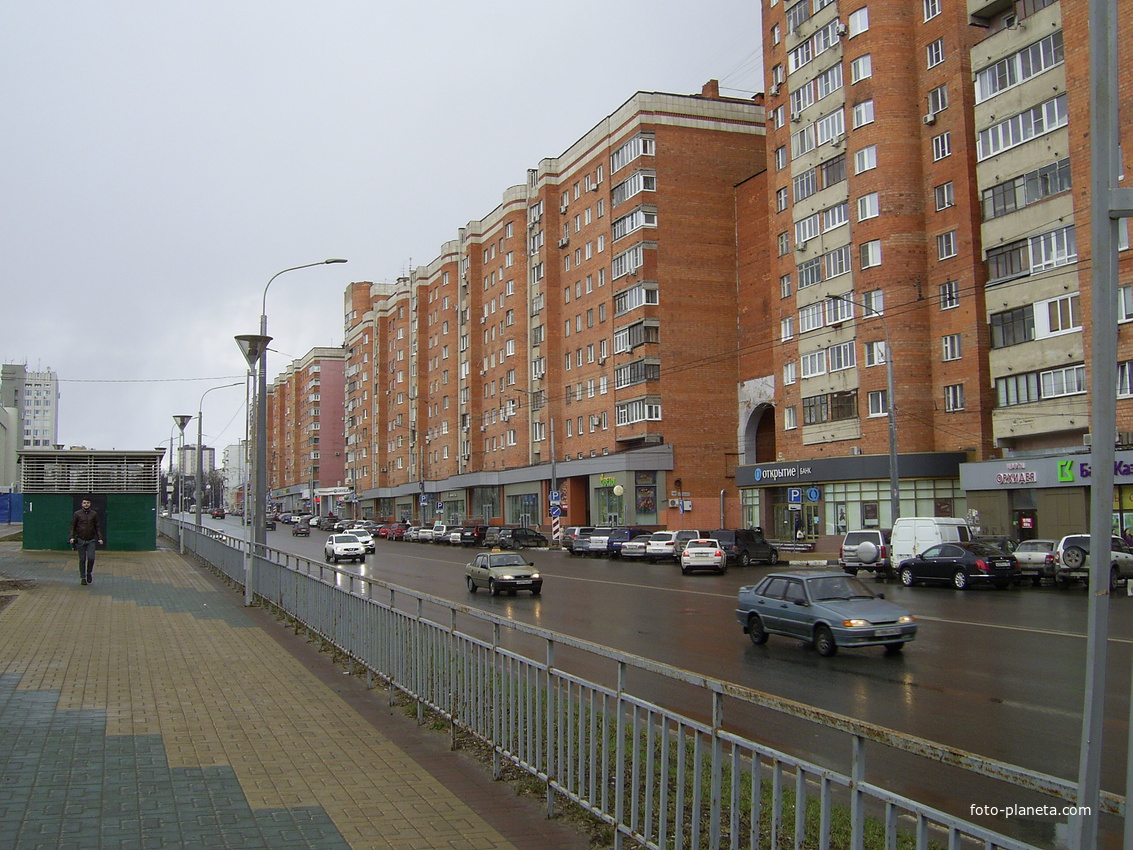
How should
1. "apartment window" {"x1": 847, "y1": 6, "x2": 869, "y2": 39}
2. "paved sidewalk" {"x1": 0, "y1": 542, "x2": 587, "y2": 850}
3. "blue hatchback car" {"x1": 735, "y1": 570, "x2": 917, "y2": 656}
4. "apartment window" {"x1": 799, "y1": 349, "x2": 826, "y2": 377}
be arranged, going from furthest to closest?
"apartment window" {"x1": 799, "y1": 349, "x2": 826, "y2": 377}, "apartment window" {"x1": 847, "y1": 6, "x2": 869, "y2": 39}, "blue hatchback car" {"x1": 735, "y1": 570, "x2": 917, "y2": 656}, "paved sidewalk" {"x1": 0, "y1": 542, "x2": 587, "y2": 850}

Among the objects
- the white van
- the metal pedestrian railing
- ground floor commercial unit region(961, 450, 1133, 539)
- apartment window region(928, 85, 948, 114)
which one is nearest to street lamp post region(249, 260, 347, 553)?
the metal pedestrian railing

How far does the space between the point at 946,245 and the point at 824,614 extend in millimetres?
32827

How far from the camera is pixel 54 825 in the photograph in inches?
216

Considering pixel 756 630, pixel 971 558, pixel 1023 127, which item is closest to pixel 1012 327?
pixel 1023 127

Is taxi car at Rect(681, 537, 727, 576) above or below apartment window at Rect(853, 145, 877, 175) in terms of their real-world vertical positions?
below

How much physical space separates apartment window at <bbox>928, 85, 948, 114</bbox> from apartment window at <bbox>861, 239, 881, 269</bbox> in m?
6.41

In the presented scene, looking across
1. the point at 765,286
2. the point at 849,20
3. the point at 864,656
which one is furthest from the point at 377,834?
the point at 765,286

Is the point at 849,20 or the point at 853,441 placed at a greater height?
the point at 849,20

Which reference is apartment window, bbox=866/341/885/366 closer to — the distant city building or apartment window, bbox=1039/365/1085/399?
apartment window, bbox=1039/365/1085/399

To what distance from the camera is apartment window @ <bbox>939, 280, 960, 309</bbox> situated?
136 feet

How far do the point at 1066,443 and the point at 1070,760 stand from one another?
107ft

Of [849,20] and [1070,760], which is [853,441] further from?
[1070,760]

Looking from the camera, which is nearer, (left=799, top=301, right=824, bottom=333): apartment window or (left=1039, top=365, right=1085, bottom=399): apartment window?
(left=1039, top=365, right=1085, bottom=399): apartment window

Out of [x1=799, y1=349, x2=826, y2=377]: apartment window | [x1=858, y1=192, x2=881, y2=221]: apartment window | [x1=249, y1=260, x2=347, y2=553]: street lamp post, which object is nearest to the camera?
[x1=249, y1=260, x2=347, y2=553]: street lamp post
